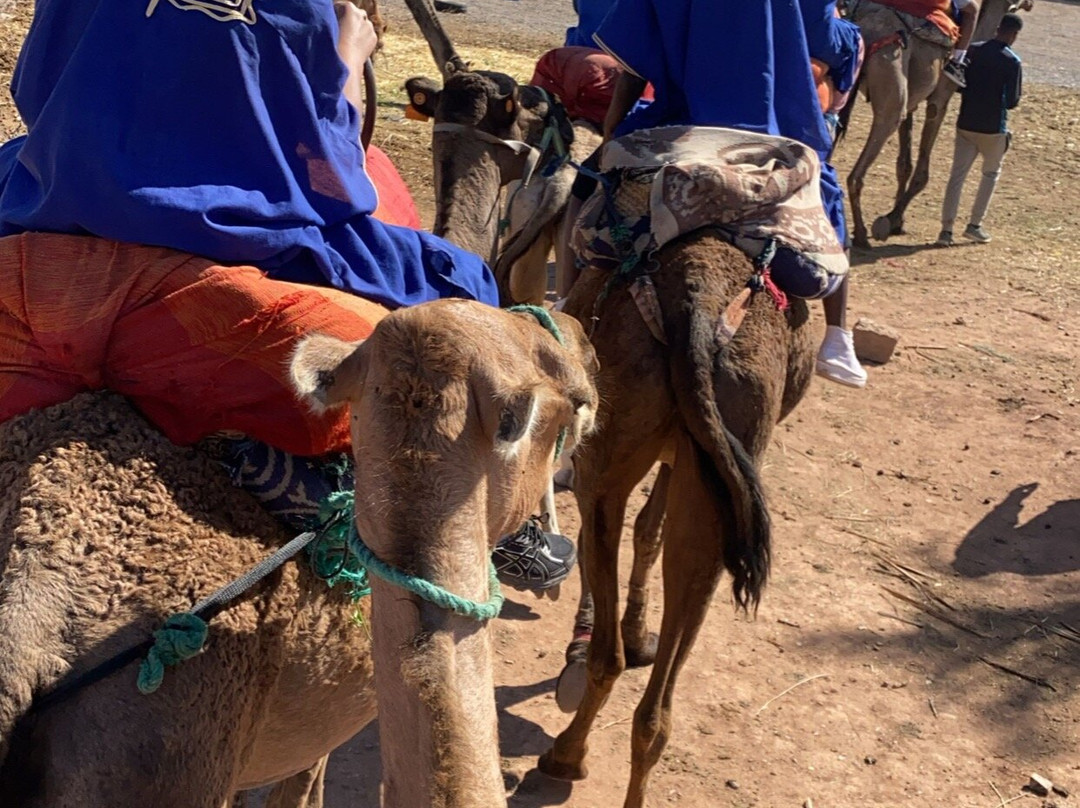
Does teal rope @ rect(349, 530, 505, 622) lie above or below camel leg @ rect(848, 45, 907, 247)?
above

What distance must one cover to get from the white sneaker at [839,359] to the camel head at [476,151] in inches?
62.0

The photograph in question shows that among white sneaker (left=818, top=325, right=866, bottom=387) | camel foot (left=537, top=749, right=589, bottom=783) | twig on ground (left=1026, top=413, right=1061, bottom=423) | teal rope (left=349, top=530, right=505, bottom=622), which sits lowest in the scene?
twig on ground (left=1026, top=413, right=1061, bottom=423)

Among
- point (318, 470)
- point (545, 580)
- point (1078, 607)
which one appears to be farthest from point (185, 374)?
point (1078, 607)

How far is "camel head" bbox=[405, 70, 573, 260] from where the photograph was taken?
497cm

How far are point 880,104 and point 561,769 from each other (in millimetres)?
8853

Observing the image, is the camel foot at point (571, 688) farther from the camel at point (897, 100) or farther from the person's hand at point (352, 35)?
the camel at point (897, 100)

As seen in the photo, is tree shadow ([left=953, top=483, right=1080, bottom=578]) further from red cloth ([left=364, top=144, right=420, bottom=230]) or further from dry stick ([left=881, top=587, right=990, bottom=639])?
red cloth ([left=364, top=144, right=420, bottom=230])

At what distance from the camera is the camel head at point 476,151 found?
4973 mm

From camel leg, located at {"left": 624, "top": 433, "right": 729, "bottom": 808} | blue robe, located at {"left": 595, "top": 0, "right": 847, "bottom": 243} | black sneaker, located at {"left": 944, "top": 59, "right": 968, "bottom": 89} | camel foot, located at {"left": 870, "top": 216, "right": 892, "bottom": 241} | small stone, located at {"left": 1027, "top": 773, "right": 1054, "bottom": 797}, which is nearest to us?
camel leg, located at {"left": 624, "top": 433, "right": 729, "bottom": 808}

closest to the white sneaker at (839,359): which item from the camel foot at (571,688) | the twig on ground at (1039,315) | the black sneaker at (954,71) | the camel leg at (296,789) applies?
the camel foot at (571,688)

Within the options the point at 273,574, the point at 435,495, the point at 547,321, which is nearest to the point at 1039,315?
the point at 547,321

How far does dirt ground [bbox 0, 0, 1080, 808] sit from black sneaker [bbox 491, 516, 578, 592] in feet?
5.75

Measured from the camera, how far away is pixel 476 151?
5.16 m

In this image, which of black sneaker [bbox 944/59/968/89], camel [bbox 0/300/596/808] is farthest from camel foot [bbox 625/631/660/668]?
black sneaker [bbox 944/59/968/89]
